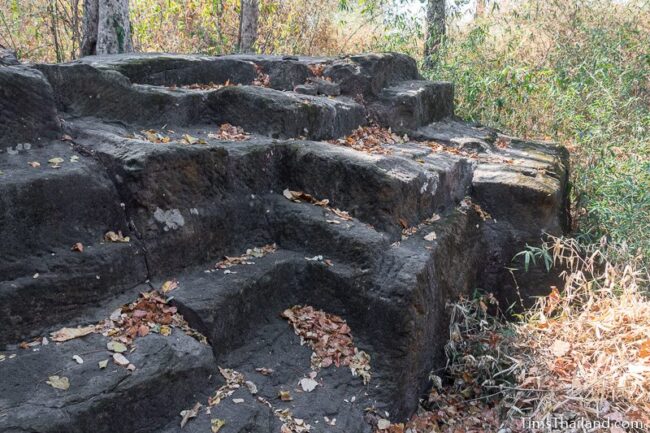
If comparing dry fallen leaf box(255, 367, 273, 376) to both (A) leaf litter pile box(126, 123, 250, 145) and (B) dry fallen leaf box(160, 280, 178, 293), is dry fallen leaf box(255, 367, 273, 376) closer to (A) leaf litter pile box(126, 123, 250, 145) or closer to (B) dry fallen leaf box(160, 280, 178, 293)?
(B) dry fallen leaf box(160, 280, 178, 293)

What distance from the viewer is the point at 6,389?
241 cm

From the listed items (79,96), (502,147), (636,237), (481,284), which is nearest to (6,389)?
(79,96)

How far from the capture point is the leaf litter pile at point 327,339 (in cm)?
348

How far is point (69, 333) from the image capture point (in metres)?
2.79

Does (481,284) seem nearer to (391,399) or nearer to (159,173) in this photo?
(391,399)

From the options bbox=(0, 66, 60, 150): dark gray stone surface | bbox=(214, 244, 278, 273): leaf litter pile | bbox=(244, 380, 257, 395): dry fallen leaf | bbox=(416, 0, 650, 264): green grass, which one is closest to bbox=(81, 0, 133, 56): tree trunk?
bbox=(0, 66, 60, 150): dark gray stone surface

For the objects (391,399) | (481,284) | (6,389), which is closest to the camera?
(6,389)

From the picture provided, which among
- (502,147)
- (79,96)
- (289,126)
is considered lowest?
(502,147)

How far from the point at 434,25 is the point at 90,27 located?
4.99 m

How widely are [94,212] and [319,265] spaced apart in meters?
1.43

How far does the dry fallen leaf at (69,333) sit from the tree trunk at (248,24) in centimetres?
715

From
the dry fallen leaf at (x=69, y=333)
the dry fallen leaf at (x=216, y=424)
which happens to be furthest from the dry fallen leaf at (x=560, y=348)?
the dry fallen leaf at (x=69, y=333)

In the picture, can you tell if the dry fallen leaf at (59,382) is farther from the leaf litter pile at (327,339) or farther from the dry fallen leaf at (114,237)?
the leaf litter pile at (327,339)

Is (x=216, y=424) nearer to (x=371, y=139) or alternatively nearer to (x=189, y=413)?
(x=189, y=413)
